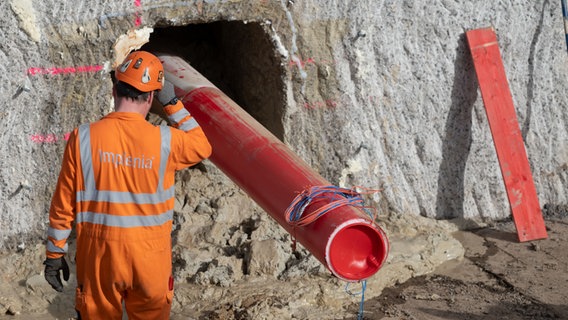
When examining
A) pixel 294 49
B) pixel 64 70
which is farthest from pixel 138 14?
pixel 294 49

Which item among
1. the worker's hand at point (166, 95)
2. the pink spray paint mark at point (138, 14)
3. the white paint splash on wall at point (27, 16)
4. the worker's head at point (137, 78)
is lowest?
the worker's hand at point (166, 95)

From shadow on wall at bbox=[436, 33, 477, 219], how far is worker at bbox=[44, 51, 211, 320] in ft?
9.30

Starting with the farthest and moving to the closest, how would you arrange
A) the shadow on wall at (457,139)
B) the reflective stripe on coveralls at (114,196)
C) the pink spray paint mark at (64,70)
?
the shadow on wall at (457,139)
the pink spray paint mark at (64,70)
the reflective stripe on coveralls at (114,196)

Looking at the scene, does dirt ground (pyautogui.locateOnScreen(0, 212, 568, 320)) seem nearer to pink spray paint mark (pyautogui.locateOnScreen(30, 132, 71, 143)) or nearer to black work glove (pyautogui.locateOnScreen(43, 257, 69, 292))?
pink spray paint mark (pyautogui.locateOnScreen(30, 132, 71, 143))

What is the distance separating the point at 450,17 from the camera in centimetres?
607

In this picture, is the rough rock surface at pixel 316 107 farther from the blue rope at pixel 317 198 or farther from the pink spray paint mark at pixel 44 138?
the blue rope at pixel 317 198

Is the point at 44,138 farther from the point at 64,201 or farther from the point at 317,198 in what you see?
the point at 317,198

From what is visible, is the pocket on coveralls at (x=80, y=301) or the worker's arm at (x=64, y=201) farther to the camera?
the pocket on coveralls at (x=80, y=301)

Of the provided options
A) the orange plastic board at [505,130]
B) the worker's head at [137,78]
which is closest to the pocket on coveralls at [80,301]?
the worker's head at [137,78]

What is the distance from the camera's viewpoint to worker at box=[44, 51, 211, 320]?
3.75m

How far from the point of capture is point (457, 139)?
6.25 meters

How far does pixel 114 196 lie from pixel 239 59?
118 inches

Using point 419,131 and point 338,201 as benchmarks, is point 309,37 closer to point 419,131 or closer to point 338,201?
point 419,131

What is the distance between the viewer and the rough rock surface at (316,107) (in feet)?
17.1
